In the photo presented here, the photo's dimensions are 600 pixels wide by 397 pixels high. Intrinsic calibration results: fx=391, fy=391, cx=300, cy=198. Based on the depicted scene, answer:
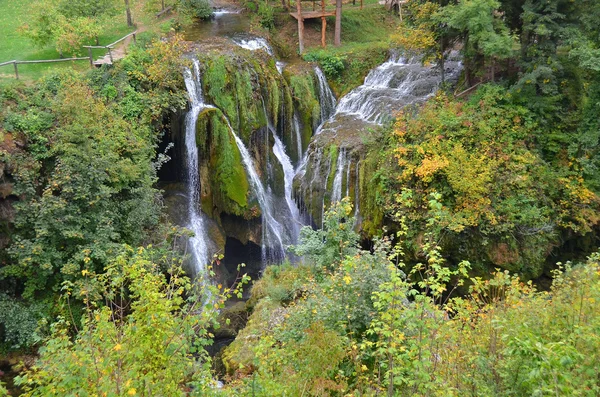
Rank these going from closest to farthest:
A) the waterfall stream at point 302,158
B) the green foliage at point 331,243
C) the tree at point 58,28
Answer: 1. the green foliage at point 331,243
2. the waterfall stream at point 302,158
3. the tree at point 58,28

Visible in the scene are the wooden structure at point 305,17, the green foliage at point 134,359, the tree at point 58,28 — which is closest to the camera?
the green foliage at point 134,359

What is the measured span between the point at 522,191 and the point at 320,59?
1303 centimetres

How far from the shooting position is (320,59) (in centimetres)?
2130

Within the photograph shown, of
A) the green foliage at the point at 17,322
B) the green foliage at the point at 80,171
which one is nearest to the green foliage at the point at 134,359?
the green foliage at the point at 80,171

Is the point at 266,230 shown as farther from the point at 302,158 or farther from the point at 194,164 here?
the point at 302,158

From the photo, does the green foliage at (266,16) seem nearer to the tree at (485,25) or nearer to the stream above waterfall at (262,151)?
the stream above waterfall at (262,151)

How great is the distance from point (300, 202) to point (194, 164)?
459 centimetres

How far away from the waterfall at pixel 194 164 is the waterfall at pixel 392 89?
23.1ft

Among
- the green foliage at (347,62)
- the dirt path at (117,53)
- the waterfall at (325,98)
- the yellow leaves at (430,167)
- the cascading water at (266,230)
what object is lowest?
the cascading water at (266,230)

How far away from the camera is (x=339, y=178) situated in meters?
15.3

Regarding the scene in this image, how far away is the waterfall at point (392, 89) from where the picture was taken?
17562 mm

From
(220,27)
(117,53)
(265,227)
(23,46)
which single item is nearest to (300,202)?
(265,227)

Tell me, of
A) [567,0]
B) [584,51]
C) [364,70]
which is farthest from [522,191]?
[364,70]

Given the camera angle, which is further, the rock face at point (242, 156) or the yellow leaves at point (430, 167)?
the rock face at point (242, 156)
